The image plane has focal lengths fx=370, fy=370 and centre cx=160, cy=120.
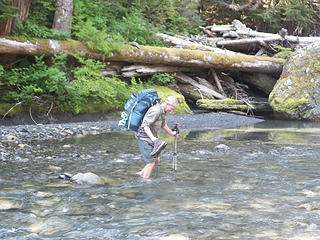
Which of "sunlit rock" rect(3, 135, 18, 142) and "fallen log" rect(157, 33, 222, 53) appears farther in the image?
"fallen log" rect(157, 33, 222, 53)

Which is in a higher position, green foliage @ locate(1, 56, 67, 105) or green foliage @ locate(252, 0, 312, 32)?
green foliage @ locate(252, 0, 312, 32)

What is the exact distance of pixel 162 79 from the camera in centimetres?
1641

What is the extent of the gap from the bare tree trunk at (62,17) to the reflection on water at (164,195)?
252 inches

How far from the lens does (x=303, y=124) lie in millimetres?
15414

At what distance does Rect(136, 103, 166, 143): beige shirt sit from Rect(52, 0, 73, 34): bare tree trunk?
9.19 metres

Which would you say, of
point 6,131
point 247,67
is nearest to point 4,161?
point 6,131

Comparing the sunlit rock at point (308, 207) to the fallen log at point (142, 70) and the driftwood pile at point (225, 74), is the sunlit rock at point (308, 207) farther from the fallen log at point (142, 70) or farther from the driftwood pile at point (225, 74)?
the fallen log at point (142, 70)

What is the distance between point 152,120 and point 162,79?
10553 millimetres

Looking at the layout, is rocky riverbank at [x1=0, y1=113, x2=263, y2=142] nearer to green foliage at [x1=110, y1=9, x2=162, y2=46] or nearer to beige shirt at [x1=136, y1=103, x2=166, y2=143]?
green foliage at [x1=110, y1=9, x2=162, y2=46]

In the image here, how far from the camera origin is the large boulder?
16547mm

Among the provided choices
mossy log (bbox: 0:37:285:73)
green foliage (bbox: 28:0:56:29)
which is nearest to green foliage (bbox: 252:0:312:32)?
mossy log (bbox: 0:37:285:73)

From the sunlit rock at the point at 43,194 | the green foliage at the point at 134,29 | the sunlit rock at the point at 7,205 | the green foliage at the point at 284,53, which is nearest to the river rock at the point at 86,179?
the sunlit rock at the point at 43,194

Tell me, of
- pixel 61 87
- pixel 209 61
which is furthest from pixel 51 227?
pixel 209 61

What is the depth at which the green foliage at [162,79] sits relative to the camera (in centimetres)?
1636
